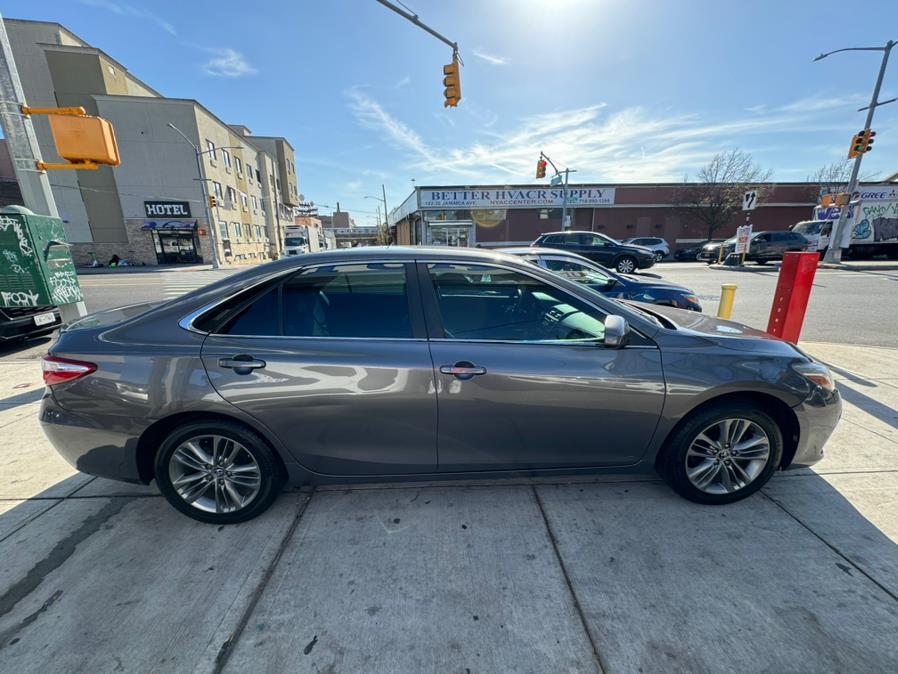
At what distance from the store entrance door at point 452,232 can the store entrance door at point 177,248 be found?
19287 mm

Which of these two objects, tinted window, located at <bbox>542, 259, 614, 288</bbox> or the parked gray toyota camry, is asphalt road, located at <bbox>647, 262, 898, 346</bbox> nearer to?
tinted window, located at <bbox>542, 259, 614, 288</bbox>

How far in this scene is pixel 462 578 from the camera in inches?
78.4

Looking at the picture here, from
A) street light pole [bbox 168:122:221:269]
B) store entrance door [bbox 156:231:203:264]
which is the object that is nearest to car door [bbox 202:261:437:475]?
street light pole [bbox 168:122:221:269]

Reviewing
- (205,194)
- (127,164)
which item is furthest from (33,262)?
(127,164)

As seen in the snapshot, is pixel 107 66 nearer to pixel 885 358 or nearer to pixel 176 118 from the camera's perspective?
pixel 176 118

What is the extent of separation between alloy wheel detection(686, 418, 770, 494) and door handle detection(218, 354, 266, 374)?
2727 millimetres

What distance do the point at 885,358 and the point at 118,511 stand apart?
28.9 ft

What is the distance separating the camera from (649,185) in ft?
107

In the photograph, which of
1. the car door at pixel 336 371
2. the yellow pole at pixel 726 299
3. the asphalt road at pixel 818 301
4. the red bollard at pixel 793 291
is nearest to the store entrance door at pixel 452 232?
the asphalt road at pixel 818 301

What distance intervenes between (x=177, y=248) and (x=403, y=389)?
119 ft

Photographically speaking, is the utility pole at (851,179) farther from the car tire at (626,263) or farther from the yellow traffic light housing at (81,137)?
the yellow traffic light housing at (81,137)

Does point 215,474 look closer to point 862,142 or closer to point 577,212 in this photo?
point 862,142

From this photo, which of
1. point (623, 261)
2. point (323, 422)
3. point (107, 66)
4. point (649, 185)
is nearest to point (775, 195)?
point (649, 185)

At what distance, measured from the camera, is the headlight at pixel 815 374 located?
7.89 feet
